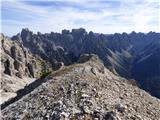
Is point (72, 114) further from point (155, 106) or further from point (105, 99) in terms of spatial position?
point (155, 106)

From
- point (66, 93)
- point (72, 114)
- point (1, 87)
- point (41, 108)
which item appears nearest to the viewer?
point (72, 114)

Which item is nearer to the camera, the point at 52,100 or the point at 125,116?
the point at 125,116

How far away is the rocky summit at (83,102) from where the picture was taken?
38812 mm

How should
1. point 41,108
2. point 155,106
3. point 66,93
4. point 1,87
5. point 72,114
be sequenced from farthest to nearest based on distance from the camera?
point 1,87 < point 155,106 < point 66,93 < point 41,108 < point 72,114

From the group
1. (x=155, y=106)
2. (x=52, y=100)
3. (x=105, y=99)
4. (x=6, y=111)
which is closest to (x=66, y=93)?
(x=52, y=100)

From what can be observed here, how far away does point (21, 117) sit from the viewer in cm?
4044

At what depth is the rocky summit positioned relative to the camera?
38.8 m

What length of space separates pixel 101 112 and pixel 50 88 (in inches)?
413

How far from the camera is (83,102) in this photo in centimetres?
4097

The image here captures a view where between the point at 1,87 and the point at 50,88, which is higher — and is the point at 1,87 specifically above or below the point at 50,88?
below

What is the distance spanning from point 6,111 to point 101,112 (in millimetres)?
13967

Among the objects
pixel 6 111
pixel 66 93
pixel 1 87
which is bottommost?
pixel 1 87

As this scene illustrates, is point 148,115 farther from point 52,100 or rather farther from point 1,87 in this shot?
point 1,87

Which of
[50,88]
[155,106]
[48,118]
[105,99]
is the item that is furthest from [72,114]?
[155,106]
